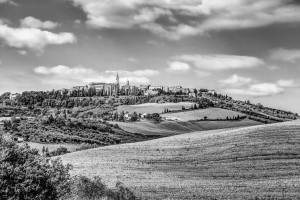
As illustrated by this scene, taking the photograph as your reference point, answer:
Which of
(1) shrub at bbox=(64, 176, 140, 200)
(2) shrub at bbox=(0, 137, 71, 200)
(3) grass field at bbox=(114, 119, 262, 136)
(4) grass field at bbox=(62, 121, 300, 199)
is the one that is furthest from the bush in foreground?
(3) grass field at bbox=(114, 119, 262, 136)

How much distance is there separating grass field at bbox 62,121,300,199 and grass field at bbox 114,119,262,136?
76432 millimetres

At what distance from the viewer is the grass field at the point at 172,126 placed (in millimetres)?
152163

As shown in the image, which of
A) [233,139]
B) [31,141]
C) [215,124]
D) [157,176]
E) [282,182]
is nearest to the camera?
[282,182]

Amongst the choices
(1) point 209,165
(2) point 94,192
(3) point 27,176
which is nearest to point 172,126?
(1) point 209,165

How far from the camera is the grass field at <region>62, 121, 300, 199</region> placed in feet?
141

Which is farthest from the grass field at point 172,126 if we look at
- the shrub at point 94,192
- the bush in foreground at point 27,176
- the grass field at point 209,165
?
the bush in foreground at point 27,176

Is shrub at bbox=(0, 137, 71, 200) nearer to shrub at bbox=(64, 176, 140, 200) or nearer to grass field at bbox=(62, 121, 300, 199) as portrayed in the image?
shrub at bbox=(64, 176, 140, 200)

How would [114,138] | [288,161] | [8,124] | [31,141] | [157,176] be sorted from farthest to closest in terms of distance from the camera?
1. [114,138]
2. [8,124]
3. [31,141]
4. [288,161]
5. [157,176]

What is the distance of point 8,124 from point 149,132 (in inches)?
1979

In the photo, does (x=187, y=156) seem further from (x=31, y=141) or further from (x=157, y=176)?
(x=31, y=141)

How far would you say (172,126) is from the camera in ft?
553

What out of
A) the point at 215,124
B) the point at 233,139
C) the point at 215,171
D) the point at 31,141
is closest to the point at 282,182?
the point at 215,171

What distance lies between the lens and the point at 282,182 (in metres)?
46.4

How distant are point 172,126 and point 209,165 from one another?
112 m
